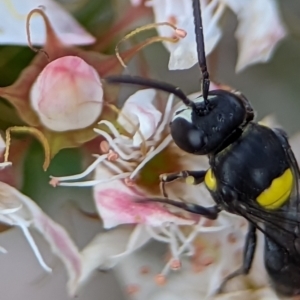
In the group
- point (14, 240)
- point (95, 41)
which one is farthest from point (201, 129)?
point (14, 240)

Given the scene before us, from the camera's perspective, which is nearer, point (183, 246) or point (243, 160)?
point (243, 160)

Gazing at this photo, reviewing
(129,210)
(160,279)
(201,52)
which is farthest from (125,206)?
(201,52)

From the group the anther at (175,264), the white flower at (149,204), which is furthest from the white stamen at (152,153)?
the anther at (175,264)

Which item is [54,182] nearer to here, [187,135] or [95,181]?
[95,181]

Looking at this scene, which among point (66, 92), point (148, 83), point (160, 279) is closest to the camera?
point (148, 83)

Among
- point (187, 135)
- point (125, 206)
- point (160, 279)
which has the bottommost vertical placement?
point (160, 279)

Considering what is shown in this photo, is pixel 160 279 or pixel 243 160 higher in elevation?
pixel 243 160

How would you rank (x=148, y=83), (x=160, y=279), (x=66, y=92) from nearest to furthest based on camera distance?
1. (x=148, y=83)
2. (x=66, y=92)
3. (x=160, y=279)
